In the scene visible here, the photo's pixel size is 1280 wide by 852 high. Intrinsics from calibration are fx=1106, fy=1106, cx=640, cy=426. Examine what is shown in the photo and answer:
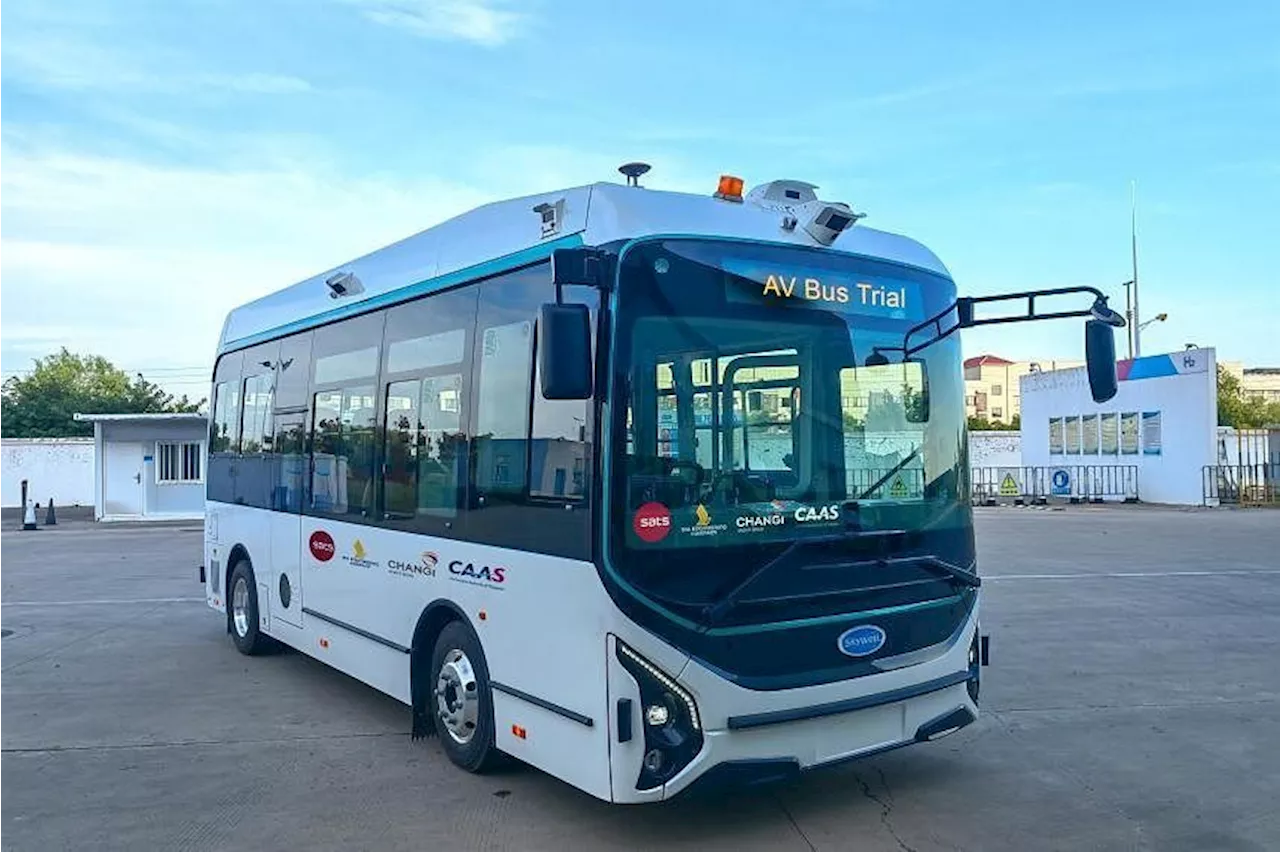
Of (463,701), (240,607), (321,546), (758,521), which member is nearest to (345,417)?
(321,546)

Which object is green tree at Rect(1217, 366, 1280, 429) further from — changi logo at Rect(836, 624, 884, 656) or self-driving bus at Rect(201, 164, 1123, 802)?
changi logo at Rect(836, 624, 884, 656)

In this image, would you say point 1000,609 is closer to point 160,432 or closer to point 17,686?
point 17,686

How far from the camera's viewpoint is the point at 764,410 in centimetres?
510

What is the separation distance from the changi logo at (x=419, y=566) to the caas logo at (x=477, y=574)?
24 cm

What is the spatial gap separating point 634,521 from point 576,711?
3.01 ft

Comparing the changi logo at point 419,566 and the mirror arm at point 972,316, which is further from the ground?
the mirror arm at point 972,316

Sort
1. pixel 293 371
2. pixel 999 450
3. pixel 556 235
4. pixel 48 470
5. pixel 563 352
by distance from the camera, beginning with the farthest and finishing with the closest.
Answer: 1. pixel 999 450
2. pixel 48 470
3. pixel 293 371
4. pixel 556 235
5. pixel 563 352

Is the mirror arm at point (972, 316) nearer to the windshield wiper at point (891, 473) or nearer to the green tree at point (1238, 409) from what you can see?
the windshield wiper at point (891, 473)

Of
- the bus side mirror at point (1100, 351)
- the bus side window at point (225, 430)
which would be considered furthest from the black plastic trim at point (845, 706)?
the bus side window at point (225, 430)

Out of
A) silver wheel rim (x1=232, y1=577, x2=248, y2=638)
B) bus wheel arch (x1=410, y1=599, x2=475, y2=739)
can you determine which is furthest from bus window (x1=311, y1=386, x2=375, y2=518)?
silver wheel rim (x1=232, y1=577, x2=248, y2=638)

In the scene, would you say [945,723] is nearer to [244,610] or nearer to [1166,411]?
[244,610]

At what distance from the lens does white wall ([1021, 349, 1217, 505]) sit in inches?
1163

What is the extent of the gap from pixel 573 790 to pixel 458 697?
80cm

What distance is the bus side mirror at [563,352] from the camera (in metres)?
4.51
